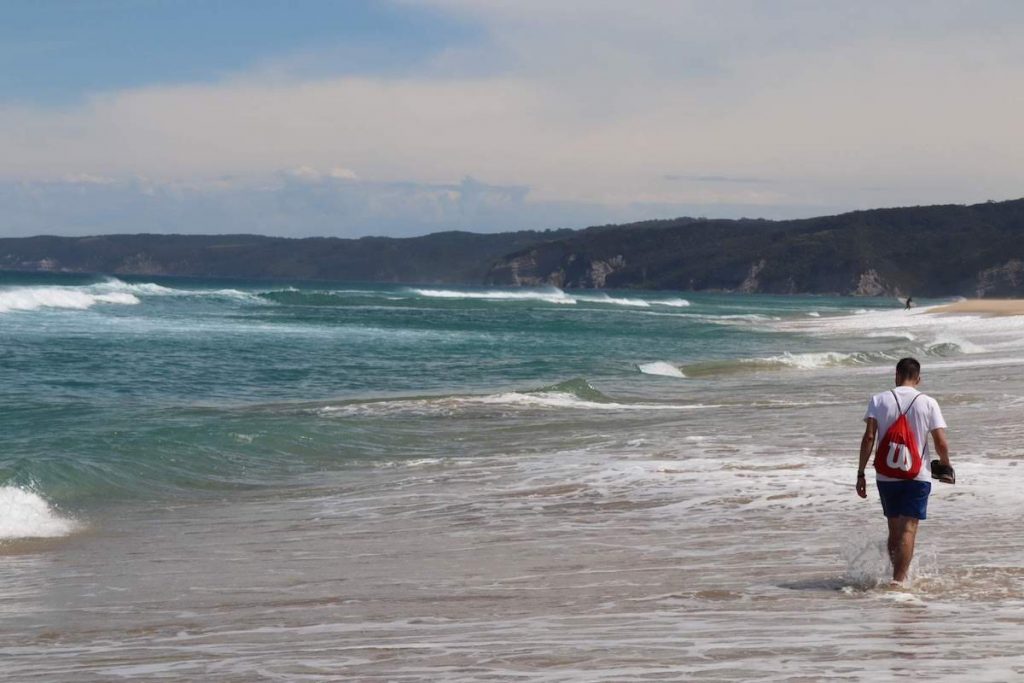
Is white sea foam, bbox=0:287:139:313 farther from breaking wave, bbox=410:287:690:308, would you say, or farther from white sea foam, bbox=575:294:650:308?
white sea foam, bbox=575:294:650:308

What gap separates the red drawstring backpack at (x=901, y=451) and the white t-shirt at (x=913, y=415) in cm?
2

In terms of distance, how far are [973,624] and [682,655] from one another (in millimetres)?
1637

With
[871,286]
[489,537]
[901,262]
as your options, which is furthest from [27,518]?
[901,262]

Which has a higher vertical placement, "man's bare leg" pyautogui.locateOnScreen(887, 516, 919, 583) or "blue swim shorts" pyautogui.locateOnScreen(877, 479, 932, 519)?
"blue swim shorts" pyautogui.locateOnScreen(877, 479, 932, 519)

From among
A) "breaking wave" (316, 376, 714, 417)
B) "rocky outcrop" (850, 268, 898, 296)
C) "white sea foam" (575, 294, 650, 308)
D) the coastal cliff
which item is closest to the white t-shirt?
"breaking wave" (316, 376, 714, 417)

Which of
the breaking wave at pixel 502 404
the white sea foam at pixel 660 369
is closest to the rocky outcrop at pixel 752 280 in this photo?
the white sea foam at pixel 660 369

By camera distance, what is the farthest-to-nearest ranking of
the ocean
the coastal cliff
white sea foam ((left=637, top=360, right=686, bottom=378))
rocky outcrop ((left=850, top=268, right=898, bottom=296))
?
rocky outcrop ((left=850, top=268, right=898, bottom=296)) < the coastal cliff < white sea foam ((left=637, top=360, right=686, bottom=378)) < the ocean

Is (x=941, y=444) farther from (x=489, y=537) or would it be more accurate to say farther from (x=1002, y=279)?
(x=1002, y=279)

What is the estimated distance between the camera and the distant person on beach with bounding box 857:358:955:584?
7.61m

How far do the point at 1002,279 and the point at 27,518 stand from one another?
16828 centimetres

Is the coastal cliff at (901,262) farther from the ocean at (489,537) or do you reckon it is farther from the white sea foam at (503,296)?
the ocean at (489,537)

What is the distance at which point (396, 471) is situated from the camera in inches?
568

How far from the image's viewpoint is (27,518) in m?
11.3

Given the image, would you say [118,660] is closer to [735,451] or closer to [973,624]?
[973,624]
